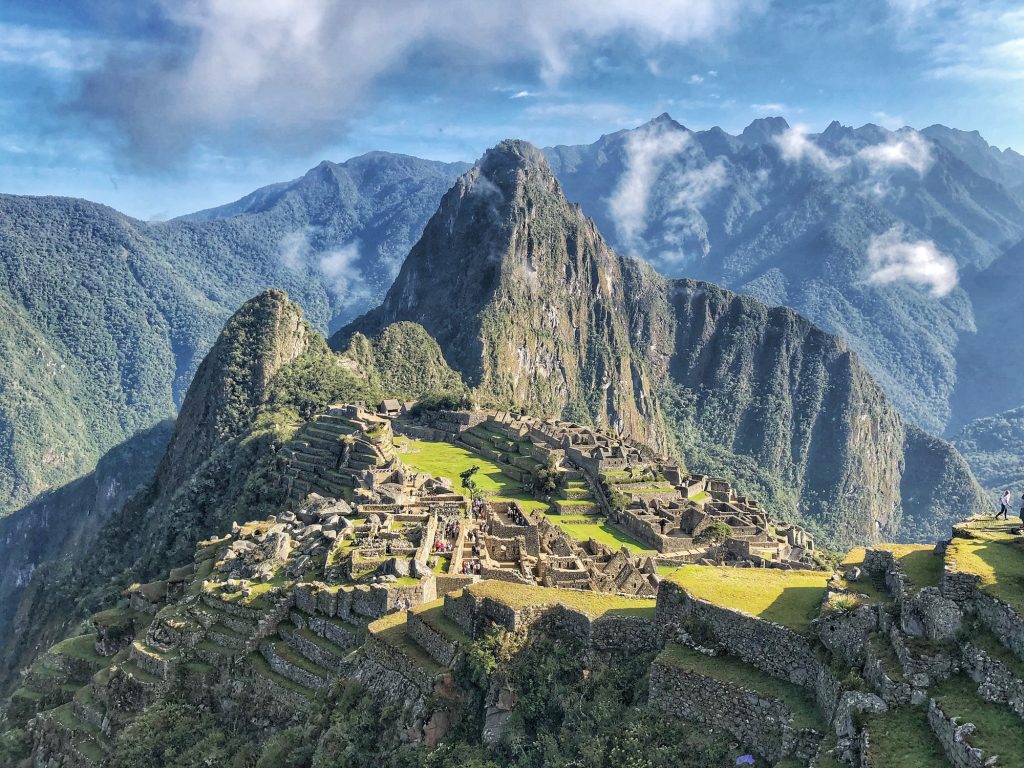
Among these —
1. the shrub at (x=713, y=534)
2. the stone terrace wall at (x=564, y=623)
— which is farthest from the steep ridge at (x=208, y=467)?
the stone terrace wall at (x=564, y=623)

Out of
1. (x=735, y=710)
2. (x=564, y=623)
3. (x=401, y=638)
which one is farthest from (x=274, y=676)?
(x=735, y=710)

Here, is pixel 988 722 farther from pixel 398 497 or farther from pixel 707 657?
pixel 398 497

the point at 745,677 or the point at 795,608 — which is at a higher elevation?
the point at 795,608

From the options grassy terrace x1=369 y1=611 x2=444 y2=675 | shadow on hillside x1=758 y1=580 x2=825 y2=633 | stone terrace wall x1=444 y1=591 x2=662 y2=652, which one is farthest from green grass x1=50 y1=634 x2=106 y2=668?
shadow on hillside x1=758 y1=580 x2=825 y2=633

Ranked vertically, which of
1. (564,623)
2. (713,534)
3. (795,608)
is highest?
(795,608)

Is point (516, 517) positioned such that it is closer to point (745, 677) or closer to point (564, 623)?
point (564, 623)

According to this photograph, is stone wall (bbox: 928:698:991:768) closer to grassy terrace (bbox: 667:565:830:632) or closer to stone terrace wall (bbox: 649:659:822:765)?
stone terrace wall (bbox: 649:659:822:765)

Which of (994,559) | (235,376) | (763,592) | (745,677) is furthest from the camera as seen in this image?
(235,376)
